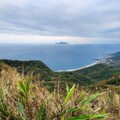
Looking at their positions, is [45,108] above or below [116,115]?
above

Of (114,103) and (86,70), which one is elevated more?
(114,103)

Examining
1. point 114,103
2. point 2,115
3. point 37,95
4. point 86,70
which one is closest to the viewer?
point 2,115

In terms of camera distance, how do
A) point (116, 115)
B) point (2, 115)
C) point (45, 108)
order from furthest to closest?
point (116, 115)
point (2, 115)
point (45, 108)

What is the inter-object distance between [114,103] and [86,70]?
17577cm

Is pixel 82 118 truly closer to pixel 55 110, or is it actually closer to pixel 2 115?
pixel 55 110

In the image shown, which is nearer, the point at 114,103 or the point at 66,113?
the point at 66,113

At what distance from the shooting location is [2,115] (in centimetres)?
409

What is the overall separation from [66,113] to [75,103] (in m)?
0.46

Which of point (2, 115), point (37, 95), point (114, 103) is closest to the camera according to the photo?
point (2, 115)

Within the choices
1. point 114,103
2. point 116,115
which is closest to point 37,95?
point 116,115

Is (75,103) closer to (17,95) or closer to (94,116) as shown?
(94,116)

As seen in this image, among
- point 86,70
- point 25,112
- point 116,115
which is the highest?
point 25,112

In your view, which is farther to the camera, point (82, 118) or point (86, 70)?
point (86, 70)

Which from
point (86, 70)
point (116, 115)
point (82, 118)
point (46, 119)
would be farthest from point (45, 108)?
point (86, 70)
